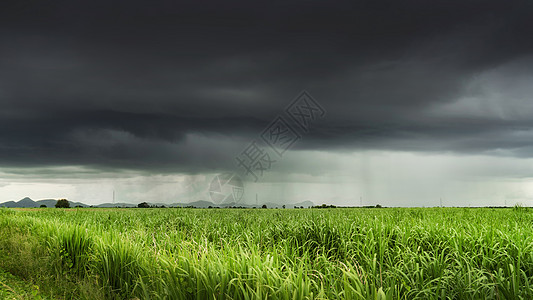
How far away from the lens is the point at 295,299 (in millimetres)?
4156

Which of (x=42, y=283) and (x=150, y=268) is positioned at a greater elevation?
(x=150, y=268)

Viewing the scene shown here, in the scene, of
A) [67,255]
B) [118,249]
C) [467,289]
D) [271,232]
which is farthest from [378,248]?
[67,255]

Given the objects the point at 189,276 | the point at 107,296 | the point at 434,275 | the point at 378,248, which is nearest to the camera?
the point at 189,276

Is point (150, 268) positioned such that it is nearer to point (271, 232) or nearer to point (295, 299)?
point (295, 299)

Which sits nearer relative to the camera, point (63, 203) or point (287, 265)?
point (287, 265)

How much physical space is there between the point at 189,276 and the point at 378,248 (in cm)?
535

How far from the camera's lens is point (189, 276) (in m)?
5.34

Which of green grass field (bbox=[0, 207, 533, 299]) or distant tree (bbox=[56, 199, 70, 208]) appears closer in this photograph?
green grass field (bbox=[0, 207, 533, 299])

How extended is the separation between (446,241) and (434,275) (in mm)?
2499

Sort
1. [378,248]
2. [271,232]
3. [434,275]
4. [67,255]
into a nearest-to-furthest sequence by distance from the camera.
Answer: [434,275]
[378,248]
[67,255]
[271,232]

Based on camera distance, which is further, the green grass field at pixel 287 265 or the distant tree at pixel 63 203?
the distant tree at pixel 63 203

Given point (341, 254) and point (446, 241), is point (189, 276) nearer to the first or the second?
point (341, 254)

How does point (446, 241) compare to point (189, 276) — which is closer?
point (189, 276)

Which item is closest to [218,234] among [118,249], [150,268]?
[118,249]
